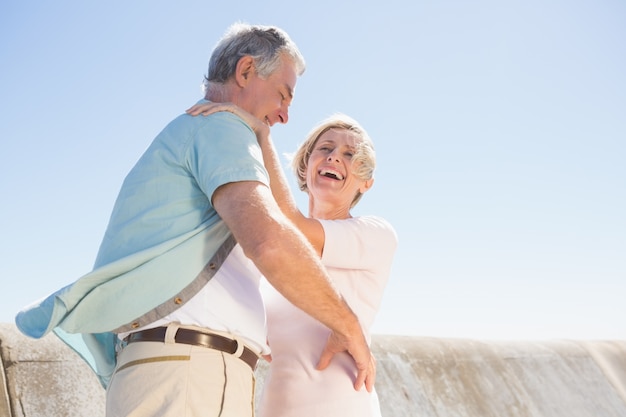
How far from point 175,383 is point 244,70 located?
0.89m

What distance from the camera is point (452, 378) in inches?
197

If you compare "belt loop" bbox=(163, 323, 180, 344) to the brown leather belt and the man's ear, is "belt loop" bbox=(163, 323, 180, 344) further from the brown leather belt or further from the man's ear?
the man's ear

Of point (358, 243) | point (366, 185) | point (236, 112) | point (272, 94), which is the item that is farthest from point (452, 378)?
point (236, 112)

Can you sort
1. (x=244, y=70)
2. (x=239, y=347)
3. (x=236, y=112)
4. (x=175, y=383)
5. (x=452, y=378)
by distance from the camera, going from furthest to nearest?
(x=452, y=378)
(x=244, y=70)
(x=236, y=112)
(x=239, y=347)
(x=175, y=383)

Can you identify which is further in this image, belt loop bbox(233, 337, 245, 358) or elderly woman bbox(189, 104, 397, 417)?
elderly woman bbox(189, 104, 397, 417)

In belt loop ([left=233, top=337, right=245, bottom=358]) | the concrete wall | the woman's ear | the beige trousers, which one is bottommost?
the concrete wall

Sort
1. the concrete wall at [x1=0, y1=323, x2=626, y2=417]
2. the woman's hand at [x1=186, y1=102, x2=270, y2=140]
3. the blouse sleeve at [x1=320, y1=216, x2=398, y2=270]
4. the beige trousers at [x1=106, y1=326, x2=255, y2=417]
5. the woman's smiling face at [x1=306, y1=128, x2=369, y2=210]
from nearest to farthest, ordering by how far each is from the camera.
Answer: the beige trousers at [x1=106, y1=326, x2=255, y2=417] < the woman's hand at [x1=186, y1=102, x2=270, y2=140] < the blouse sleeve at [x1=320, y1=216, x2=398, y2=270] < the woman's smiling face at [x1=306, y1=128, x2=369, y2=210] < the concrete wall at [x1=0, y1=323, x2=626, y2=417]

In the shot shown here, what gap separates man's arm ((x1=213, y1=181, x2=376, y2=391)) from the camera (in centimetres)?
125

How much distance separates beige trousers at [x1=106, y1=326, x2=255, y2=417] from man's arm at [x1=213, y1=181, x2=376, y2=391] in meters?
0.23

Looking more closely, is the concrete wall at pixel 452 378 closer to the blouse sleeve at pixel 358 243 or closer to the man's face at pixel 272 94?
the blouse sleeve at pixel 358 243

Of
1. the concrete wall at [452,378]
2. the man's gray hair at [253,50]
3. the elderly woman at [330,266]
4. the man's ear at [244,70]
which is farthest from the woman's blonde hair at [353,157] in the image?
the concrete wall at [452,378]

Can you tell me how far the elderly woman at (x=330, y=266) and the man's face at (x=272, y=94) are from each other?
0.11 meters

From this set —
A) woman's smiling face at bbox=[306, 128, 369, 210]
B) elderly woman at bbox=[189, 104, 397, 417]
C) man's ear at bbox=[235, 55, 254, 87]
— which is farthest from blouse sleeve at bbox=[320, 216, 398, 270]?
man's ear at bbox=[235, 55, 254, 87]

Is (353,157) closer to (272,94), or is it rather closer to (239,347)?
(272,94)
